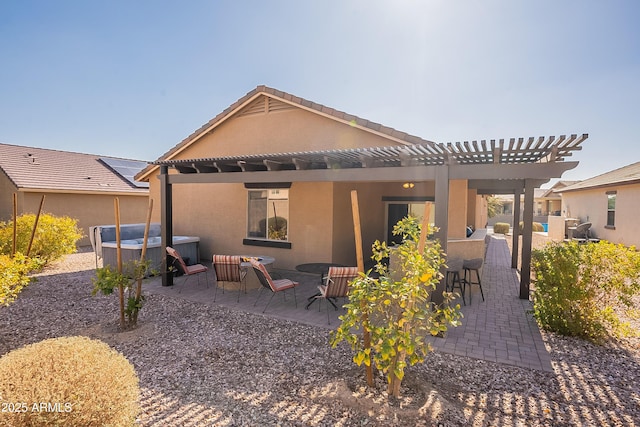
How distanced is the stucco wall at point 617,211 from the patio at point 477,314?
383 inches

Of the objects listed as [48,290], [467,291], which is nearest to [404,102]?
[467,291]

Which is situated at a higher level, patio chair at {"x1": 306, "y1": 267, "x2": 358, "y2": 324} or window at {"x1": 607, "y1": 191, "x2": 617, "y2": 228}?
window at {"x1": 607, "y1": 191, "x2": 617, "y2": 228}

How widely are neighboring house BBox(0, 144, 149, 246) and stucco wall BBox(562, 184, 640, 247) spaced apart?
25.6 meters

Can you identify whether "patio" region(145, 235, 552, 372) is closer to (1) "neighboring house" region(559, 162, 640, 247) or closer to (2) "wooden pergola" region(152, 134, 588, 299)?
(2) "wooden pergola" region(152, 134, 588, 299)

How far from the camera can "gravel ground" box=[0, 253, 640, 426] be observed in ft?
11.3

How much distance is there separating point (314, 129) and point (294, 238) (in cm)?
362

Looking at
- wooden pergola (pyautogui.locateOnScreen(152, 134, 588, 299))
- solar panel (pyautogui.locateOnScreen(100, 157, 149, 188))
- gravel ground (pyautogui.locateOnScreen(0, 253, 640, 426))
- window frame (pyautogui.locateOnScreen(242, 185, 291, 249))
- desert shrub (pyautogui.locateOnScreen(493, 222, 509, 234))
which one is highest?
solar panel (pyautogui.locateOnScreen(100, 157, 149, 188))

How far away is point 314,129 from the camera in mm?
10477

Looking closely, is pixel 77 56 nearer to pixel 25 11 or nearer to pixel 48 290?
pixel 25 11

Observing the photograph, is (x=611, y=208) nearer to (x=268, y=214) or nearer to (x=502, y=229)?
(x=502, y=229)

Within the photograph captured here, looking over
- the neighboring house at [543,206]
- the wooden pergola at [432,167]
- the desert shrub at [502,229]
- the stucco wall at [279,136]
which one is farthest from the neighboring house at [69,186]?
the neighboring house at [543,206]

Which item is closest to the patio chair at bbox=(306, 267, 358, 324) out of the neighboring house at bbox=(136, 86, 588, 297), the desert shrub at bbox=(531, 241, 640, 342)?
the neighboring house at bbox=(136, 86, 588, 297)

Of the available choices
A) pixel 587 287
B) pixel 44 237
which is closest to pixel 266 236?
pixel 44 237

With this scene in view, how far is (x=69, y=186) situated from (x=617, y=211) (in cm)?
2814
